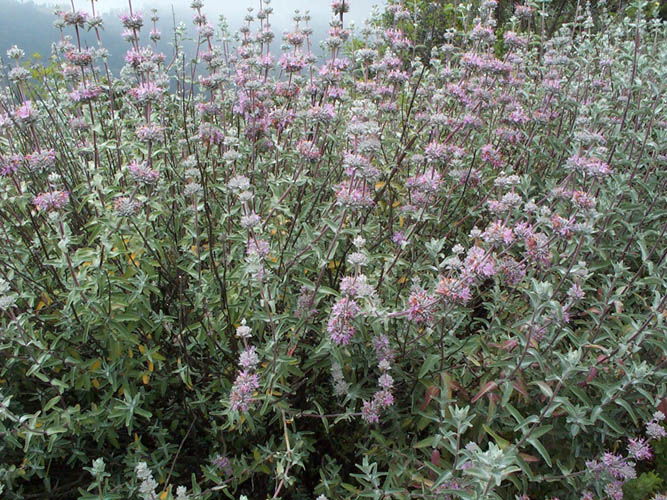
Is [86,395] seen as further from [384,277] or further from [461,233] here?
[461,233]

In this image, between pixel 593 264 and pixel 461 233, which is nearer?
pixel 593 264

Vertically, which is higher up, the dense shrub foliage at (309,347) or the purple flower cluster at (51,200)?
the purple flower cluster at (51,200)

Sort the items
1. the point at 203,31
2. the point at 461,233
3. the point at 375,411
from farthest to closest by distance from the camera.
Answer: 1. the point at 203,31
2. the point at 461,233
3. the point at 375,411

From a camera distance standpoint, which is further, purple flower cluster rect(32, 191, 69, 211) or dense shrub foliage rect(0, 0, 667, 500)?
purple flower cluster rect(32, 191, 69, 211)

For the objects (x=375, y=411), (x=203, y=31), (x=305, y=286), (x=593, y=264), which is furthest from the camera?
(x=203, y=31)

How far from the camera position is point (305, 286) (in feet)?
8.64

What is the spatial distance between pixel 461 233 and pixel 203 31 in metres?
2.69

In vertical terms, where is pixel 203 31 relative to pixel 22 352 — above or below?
above

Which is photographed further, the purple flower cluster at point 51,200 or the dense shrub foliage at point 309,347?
the purple flower cluster at point 51,200

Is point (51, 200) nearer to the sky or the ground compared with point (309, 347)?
nearer to the sky

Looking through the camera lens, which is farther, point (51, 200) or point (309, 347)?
point (309, 347)

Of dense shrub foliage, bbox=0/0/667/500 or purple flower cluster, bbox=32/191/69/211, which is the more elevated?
purple flower cluster, bbox=32/191/69/211

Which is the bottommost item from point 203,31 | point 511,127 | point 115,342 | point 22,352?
point 22,352

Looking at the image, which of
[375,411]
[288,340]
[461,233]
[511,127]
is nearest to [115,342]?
[288,340]
